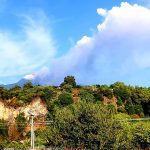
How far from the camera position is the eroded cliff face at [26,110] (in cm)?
7406

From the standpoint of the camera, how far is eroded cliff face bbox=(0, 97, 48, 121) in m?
74.1

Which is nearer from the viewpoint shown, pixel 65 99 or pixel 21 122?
pixel 21 122

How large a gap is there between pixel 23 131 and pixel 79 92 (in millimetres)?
12768

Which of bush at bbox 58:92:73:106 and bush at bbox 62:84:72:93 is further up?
bush at bbox 62:84:72:93

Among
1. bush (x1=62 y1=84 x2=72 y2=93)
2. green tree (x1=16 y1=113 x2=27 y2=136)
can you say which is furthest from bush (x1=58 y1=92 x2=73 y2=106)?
green tree (x1=16 y1=113 x2=27 y2=136)

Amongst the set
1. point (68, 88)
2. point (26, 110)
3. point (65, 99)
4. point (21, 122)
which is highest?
point (68, 88)

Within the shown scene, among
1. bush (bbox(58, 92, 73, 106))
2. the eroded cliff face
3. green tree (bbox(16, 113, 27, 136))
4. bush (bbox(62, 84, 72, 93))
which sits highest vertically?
bush (bbox(62, 84, 72, 93))

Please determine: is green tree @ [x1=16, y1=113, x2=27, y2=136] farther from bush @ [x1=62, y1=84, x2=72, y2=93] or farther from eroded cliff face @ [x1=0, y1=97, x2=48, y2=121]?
bush @ [x1=62, y1=84, x2=72, y2=93]

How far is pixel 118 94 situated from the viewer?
78.3 metres

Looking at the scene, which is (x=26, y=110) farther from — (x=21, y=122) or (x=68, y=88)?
(x=68, y=88)

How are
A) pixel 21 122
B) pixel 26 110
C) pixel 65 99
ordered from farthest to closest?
pixel 26 110, pixel 65 99, pixel 21 122

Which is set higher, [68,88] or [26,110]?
[68,88]

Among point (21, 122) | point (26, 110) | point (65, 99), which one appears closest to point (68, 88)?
point (65, 99)

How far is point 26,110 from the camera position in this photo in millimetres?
74438
